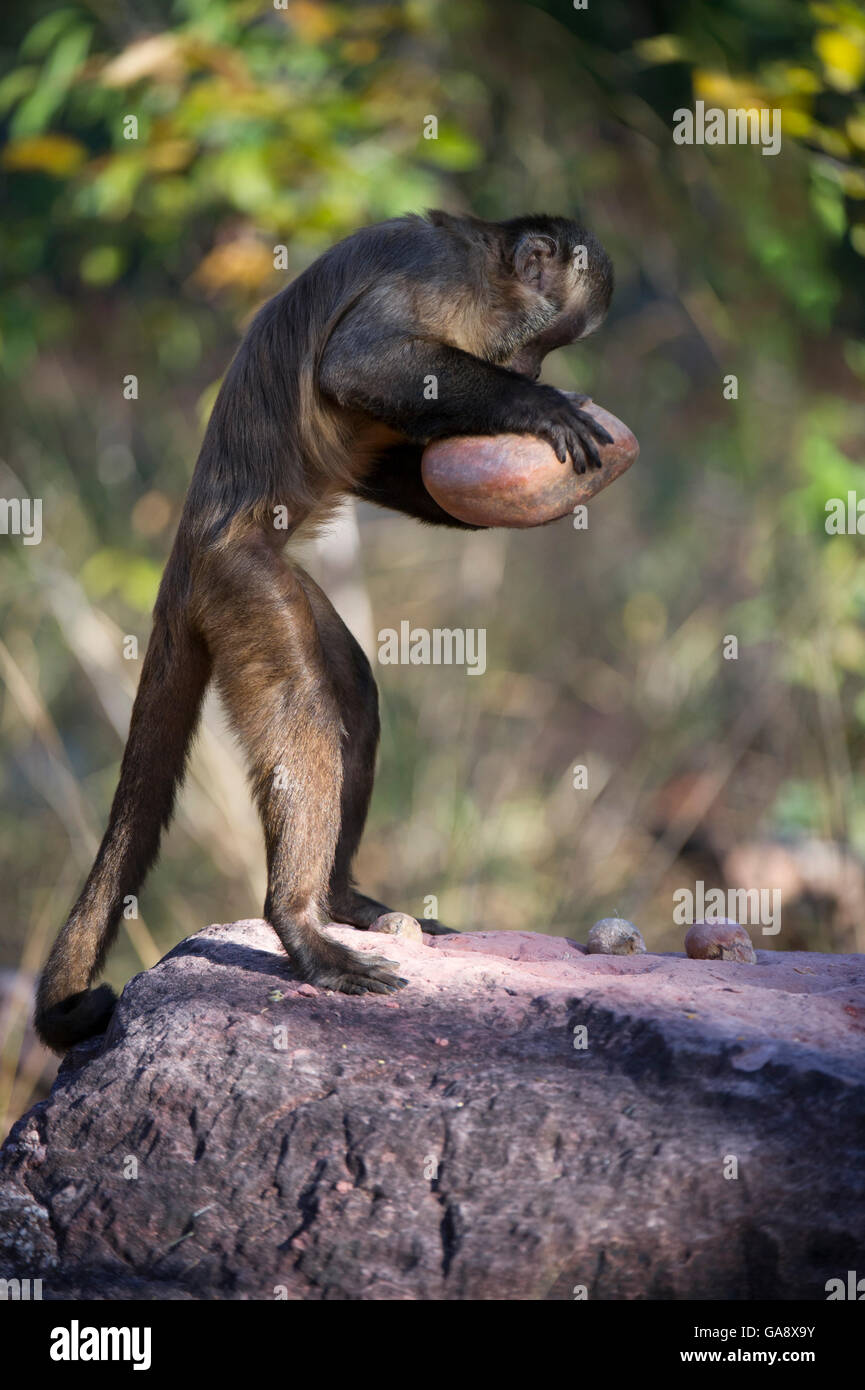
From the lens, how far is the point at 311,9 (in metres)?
6.98

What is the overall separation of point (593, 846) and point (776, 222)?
3.70 m

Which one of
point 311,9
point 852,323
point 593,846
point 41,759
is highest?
point 311,9

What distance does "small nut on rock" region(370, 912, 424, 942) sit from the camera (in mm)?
4516

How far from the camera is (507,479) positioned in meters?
4.00

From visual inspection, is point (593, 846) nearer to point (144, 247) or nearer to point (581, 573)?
point (581, 573)

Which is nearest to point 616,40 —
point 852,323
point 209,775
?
point 852,323

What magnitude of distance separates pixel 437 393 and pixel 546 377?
22.4 ft

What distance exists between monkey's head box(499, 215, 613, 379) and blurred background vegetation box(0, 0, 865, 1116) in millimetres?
1975

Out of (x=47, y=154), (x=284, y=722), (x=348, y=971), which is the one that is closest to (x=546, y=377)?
(x=47, y=154)

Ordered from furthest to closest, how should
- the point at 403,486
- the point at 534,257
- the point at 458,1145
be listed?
the point at 403,486 < the point at 534,257 < the point at 458,1145

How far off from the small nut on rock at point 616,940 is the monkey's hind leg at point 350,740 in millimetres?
523

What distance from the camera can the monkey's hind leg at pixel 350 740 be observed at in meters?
4.71

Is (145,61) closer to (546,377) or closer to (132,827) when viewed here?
(132,827)

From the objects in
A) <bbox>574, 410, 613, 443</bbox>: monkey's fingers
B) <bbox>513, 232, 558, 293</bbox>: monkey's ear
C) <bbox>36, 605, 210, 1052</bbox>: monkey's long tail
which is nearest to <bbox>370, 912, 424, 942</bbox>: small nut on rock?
<bbox>36, 605, 210, 1052</bbox>: monkey's long tail
